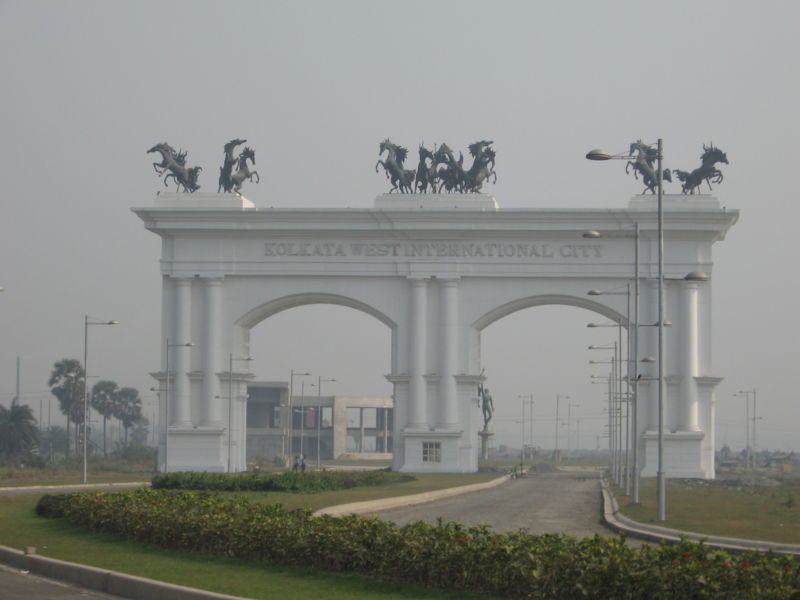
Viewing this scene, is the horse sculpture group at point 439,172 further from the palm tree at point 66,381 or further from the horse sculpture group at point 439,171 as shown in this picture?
the palm tree at point 66,381

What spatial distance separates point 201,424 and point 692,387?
21573 mm

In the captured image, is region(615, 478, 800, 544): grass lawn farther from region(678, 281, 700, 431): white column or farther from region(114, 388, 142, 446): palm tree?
region(114, 388, 142, 446): palm tree

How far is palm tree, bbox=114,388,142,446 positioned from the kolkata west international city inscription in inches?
2837

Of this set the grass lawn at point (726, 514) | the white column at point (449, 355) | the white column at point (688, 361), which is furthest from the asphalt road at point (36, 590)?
the white column at point (688, 361)

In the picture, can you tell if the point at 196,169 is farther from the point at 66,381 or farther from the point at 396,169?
the point at 66,381

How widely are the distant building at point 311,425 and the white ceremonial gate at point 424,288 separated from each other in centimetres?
5112

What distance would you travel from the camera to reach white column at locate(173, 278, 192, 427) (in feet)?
194

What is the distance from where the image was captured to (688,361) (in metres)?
57.5

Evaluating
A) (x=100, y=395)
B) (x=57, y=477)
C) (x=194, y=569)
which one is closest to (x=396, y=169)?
(x=57, y=477)

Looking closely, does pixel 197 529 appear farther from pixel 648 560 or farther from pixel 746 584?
pixel 746 584

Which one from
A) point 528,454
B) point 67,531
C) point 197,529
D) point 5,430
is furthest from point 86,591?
point 528,454

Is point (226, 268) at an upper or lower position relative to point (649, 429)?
upper

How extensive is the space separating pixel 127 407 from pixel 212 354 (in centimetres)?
7172

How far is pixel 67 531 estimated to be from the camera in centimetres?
2264
